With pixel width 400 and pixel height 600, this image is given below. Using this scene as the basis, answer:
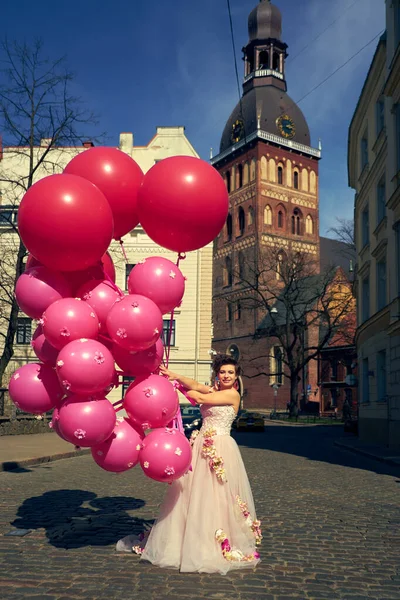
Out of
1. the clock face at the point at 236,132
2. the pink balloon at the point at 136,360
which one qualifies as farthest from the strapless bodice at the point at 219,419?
the clock face at the point at 236,132

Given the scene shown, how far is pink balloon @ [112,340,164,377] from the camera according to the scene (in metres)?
5.17

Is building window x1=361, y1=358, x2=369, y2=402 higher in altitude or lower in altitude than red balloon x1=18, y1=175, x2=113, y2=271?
lower

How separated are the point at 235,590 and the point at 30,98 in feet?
71.6

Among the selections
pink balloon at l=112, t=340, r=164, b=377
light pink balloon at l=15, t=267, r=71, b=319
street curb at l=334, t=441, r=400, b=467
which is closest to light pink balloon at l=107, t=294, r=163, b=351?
pink balloon at l=112, t=340, r=164, b=377

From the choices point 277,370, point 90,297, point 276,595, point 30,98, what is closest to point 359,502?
point 276,595

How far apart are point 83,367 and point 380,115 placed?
2077 centimetres

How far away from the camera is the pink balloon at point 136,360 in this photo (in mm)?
5168

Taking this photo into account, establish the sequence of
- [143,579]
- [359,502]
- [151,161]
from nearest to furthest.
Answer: [143,579] < [359,502] < [151,161]

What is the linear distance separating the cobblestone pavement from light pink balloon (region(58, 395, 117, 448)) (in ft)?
3.61

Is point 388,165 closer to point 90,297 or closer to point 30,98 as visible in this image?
point 30,98

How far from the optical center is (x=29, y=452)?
1535cm

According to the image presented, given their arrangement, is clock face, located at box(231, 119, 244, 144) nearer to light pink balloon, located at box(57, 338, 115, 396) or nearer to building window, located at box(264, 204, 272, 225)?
building window, located at box(264, 204, 272, 225)

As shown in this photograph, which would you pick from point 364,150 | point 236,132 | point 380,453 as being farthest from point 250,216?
point 380,453

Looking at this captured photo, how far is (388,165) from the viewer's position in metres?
19.7
